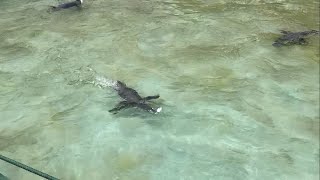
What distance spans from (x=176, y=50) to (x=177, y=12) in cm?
212

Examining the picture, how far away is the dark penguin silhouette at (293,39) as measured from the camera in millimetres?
7722

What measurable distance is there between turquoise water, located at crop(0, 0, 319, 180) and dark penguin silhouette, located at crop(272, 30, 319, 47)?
18 centimetres

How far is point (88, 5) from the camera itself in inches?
427

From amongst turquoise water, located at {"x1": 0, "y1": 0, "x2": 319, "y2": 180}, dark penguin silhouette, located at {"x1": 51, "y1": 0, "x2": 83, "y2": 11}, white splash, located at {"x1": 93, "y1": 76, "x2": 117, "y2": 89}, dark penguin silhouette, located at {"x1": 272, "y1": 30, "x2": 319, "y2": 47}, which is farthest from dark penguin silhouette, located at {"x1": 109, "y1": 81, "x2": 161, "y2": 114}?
dark penguin silhouette, located at {"x1": 51, "y1": 0, "x2": 83, "y2": 11}

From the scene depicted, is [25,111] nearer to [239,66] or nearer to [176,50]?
[176,50]

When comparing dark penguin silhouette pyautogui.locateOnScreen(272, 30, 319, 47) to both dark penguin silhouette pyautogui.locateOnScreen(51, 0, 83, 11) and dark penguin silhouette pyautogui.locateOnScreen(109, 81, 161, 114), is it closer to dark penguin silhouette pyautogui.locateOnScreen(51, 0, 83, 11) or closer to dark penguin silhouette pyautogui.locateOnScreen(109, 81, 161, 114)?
dark penguin silhouette pyautogui.locateOnScreen(109, 81, 161, 114)

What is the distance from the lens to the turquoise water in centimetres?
540

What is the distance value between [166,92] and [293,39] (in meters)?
2.67

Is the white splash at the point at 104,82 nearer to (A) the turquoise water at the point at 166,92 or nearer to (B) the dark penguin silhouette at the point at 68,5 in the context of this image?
(A) the turquoise water at the point at 166,92

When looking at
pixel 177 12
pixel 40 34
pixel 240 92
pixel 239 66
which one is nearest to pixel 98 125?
pixel 240 92

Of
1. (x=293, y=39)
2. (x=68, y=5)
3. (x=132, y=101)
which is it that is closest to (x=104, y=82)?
(x=132, y=101)

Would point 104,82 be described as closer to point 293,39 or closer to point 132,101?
point 132,101

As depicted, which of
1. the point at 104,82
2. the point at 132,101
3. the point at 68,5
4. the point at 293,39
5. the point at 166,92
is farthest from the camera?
the point at 68,5

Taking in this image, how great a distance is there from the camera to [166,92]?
22.6ft
